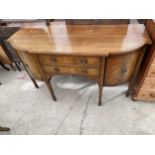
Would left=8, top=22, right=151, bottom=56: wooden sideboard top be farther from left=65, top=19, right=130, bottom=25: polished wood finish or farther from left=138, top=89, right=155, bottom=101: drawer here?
left=138, top=89, right=155, bottom=101: drawer

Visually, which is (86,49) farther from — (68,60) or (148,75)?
(148,75)

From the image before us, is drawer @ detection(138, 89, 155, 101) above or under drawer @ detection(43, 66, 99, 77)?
under

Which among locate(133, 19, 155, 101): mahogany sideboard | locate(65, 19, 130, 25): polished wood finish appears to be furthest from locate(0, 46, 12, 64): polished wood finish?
locate(133, 19, 155, 101): mahogany sideboard

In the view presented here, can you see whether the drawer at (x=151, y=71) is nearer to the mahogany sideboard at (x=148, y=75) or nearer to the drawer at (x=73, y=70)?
the mahogany sideboard at (x=148, y=75)

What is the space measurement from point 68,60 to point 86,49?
199mm

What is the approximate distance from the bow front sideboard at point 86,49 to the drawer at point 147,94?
0.69 ft

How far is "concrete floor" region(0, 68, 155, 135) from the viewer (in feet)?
4.80

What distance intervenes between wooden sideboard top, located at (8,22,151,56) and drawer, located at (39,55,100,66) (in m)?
0.08

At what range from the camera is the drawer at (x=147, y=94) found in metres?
1.47

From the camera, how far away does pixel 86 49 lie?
1.09m

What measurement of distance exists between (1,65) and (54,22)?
1.37 metres

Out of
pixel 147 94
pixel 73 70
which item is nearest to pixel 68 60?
pixel 73 70

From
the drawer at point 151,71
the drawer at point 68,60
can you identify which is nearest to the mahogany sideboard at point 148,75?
the drawer at point 151,71
